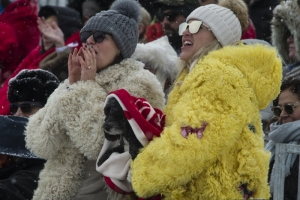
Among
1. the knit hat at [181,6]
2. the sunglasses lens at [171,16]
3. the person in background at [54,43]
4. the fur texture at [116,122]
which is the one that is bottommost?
the person in background at [54,43]

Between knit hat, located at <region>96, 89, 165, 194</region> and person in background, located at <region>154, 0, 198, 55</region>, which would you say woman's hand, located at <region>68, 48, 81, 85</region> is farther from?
person in background, located at <region>154, 0, 198, 55</region>

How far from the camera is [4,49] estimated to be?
8.20 m

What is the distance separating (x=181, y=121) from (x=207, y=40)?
70 centimetres

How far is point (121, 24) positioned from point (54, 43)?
120 inches

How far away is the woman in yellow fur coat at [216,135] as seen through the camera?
12.5ft

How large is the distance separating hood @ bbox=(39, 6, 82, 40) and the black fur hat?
7.04 ft

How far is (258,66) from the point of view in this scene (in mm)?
4055

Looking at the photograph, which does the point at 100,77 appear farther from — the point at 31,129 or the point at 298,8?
the point at 298,8

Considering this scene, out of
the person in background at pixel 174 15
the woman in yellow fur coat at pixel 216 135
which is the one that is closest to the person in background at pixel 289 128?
the woman in yellow fur coat at pixel 216 135

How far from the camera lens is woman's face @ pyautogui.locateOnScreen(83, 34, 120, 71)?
4.60 m

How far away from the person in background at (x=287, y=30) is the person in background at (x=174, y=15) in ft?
2.75

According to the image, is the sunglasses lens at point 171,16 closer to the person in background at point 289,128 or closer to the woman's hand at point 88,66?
the person in background at point 289,128

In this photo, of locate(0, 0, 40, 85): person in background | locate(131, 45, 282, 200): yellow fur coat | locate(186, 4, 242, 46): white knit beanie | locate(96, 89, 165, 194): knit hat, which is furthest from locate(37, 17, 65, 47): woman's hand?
locate(131, 45, 282, 200): yellow fur coat

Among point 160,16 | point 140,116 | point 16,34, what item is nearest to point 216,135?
point 140,116
